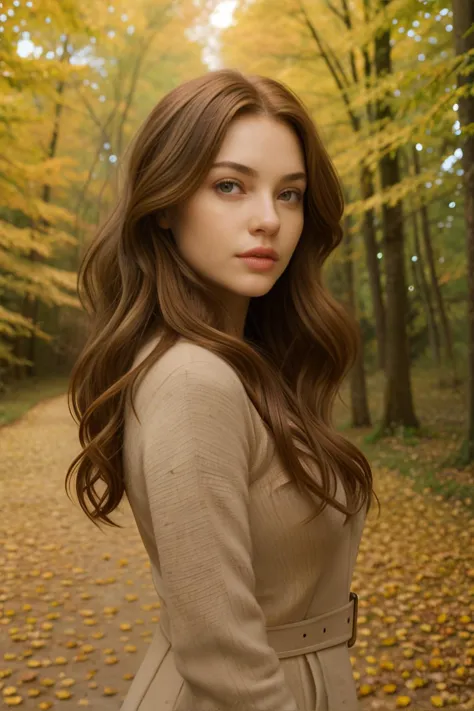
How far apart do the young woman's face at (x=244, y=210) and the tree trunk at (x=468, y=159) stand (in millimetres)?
3921

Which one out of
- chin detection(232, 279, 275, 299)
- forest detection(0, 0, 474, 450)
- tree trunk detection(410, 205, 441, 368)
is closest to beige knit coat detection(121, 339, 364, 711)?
chin detection(232, 279, 275, 299)

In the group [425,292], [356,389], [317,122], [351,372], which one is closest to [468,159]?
[317,122]

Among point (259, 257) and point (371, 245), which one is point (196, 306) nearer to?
point (259, 257)

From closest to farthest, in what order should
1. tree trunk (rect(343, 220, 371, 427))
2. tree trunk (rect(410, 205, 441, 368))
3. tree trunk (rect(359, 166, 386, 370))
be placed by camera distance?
tree trunk (rect(359, 166, 386, 370)) < tree trunk (rect(343, 220, 371, 427)) < tree trunk (rect(410, 205, 441, 368))

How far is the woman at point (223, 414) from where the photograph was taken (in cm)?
88

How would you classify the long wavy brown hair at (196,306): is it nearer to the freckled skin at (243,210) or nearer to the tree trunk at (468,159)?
the freckled skin at (243,210)

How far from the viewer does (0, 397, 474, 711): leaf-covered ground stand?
3316mm

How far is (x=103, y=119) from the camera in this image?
55.6 ft

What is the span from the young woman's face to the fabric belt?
56 cm

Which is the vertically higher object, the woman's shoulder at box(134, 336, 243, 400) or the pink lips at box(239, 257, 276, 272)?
the pink lips at box(239, 257, 276, 272)

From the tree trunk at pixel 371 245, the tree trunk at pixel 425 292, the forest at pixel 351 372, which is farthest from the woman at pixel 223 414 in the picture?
the tree trunk at pixel 425 292

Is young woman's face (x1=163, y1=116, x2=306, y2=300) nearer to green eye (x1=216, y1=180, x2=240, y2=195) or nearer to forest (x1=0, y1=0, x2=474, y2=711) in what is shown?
green eye (x1=216, y1=180, x2=240, y2=195)

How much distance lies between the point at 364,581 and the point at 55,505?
3.18 m

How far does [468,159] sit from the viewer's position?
217 inches
